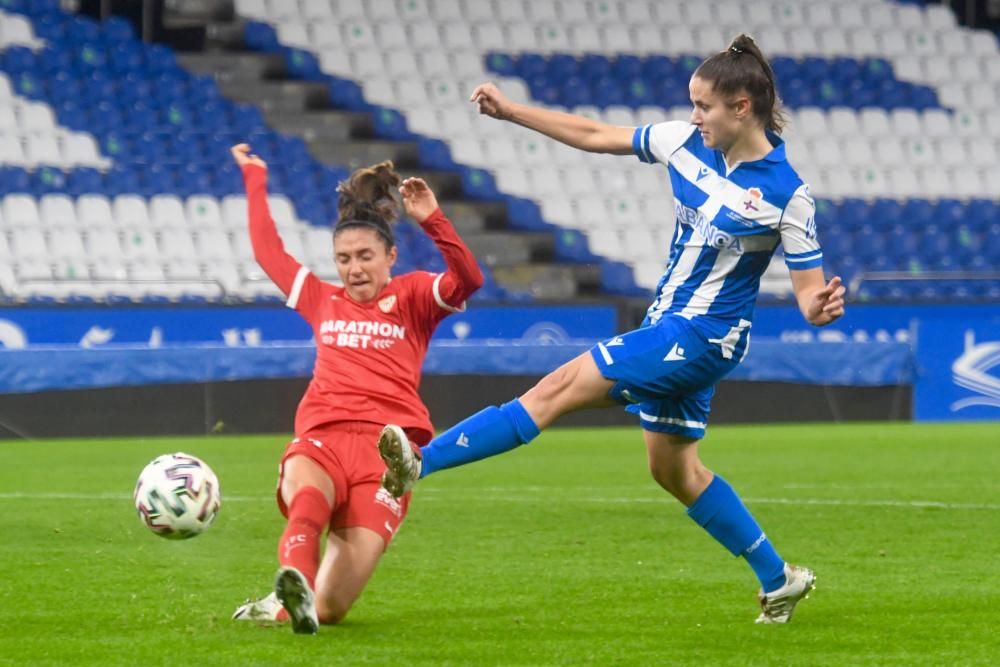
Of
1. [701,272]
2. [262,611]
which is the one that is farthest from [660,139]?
[262,611]

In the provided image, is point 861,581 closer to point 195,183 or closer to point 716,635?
point 716,635

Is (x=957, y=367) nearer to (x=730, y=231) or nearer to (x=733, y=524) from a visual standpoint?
(x=733, y=524)

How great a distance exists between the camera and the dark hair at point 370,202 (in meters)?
5.70

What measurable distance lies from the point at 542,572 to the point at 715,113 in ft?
7.67

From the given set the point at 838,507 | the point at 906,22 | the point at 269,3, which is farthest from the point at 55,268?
the point at 906,22

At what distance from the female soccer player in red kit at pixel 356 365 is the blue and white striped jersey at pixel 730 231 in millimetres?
736

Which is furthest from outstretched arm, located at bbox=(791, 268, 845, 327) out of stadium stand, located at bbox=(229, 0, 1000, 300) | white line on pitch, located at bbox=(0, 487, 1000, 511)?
stadium stand, located at bbox=(229, 0, 1000, 300)

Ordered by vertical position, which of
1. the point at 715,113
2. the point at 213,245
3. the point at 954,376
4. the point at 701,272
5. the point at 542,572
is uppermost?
the point at 715,113

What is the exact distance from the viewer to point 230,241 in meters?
19.0

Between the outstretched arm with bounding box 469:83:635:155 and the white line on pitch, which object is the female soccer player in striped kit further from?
the white line on pitch

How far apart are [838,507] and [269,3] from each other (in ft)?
50.6

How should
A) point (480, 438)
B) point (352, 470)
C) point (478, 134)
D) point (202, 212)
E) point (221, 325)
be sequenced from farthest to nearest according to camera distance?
point (478, 134) → point (202, 212) → point (221, 325) → point (352, 470) → point (480, 438)

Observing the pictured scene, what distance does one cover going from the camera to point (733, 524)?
567 centimetres

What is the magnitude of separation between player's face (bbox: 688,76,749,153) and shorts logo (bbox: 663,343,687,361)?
0.67 m
